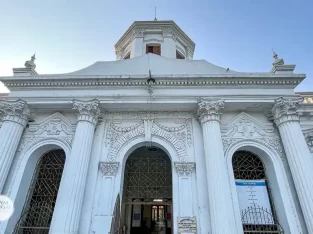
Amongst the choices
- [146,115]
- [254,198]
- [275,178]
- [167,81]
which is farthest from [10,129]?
[275,178]

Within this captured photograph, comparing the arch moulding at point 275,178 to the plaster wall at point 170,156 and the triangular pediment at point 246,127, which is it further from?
the triangular pediment at point 246,127

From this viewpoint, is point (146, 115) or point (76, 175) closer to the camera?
point (76, 175)

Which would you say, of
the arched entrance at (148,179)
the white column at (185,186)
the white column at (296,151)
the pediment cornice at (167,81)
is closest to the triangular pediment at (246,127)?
the white column at (296,151)

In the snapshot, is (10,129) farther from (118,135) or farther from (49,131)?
(118,135)

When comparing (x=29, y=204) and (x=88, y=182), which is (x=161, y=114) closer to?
(x=88, y=182)

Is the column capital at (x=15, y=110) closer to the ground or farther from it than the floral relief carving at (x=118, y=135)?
farther from it

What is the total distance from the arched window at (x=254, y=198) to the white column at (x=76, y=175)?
4975 mm

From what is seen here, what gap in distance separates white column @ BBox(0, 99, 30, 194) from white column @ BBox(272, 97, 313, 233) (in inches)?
355

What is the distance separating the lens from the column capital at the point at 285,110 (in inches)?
283

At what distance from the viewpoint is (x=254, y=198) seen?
685 centimetres

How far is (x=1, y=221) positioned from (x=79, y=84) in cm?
503

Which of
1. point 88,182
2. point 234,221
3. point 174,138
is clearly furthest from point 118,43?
point 234,221

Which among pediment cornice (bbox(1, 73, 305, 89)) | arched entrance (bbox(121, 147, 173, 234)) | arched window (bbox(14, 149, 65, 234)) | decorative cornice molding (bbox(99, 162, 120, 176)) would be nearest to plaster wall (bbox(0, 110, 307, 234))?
decorative cornice molding (bbox(99, 162, 120, 176))

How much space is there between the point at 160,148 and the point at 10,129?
17.4 ft
